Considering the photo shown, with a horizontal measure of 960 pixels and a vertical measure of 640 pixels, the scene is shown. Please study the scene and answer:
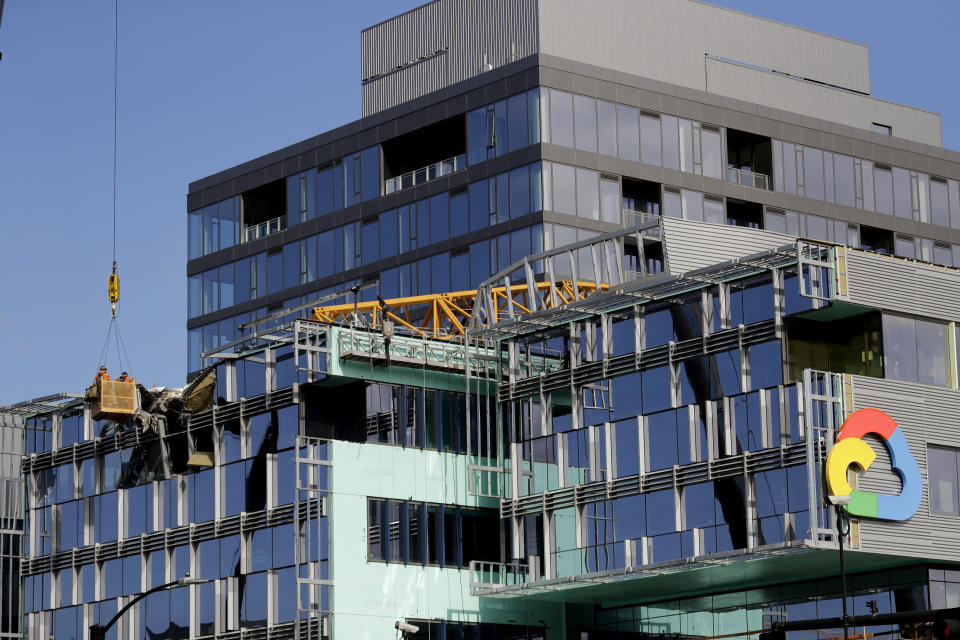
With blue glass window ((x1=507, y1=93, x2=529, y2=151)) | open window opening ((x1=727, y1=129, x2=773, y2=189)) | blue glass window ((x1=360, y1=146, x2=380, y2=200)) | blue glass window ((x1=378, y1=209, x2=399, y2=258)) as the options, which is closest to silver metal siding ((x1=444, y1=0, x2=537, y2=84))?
blue glass window ((x1=507, y1=93, x2=529, y2=151))

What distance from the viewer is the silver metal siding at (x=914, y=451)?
59312 millimetres

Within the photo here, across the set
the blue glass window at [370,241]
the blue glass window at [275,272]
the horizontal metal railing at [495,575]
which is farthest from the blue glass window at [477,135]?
the horizontal metal railing at [495,575]

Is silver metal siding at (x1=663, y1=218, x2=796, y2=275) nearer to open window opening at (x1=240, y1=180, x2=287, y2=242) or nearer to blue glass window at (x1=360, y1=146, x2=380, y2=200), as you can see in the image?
blue glass window at (x1=360, y1=146, x2=380, y2=200)

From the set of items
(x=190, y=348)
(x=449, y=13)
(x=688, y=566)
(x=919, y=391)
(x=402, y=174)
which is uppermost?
(x=449, y=13)

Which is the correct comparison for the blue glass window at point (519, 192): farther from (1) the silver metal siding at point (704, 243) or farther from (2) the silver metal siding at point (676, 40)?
(1) the silver metal siding at point (704, 243)

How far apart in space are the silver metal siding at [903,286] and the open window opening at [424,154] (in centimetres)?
3777

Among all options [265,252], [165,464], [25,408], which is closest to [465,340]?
[165,464]

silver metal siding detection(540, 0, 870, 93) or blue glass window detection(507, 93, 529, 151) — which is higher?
silver metal siding detection(540, 0, 870, 93)

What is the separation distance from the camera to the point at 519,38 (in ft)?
322

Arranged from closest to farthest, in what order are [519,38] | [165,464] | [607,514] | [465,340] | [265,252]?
[607,514] < [465,340] < [165,464] < [519,38] < [265,252]

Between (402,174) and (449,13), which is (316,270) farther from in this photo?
(449,13)

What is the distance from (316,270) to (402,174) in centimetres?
708

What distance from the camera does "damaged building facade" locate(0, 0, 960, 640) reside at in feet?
201

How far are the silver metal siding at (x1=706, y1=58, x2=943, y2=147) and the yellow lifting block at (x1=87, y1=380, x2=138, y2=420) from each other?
3890 cm
